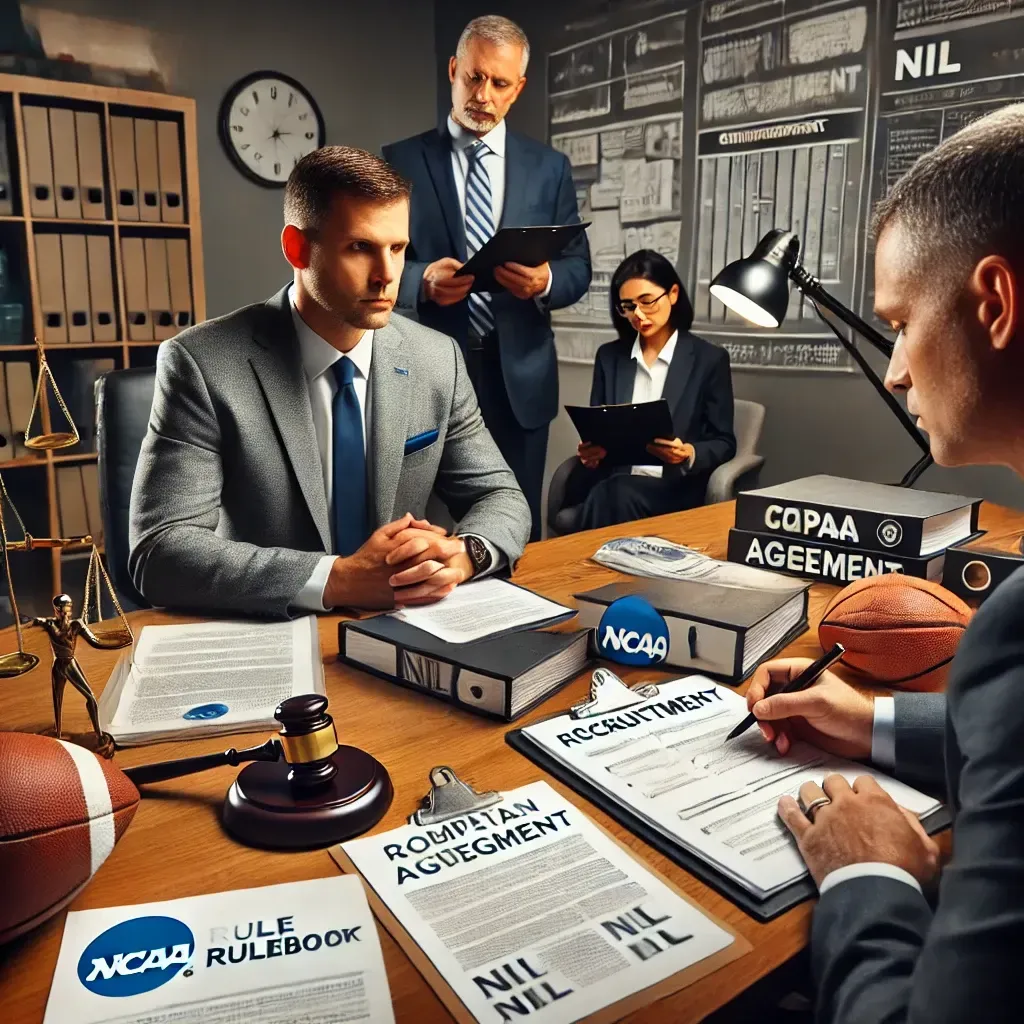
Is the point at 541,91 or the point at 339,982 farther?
the point at 541,91

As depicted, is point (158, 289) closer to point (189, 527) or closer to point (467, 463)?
point (467, 463)

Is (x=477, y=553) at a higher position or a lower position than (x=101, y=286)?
lower

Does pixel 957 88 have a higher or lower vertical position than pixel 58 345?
higher

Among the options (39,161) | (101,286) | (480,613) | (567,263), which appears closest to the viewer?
(480,613)

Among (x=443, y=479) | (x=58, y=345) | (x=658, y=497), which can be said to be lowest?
(x=658, y=497)

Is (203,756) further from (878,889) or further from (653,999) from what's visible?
(878,889)

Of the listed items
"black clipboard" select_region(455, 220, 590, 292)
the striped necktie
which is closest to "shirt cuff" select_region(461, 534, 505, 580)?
"black clipboard" select_region(455, 220, 590, 292)

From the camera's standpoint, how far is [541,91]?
414 cm

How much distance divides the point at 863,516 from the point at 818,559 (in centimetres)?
10

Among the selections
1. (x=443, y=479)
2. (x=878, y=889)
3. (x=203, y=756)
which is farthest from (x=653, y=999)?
(x=443, y=479)

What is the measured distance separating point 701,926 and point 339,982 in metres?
0.26

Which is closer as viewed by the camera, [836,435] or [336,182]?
[336,182]

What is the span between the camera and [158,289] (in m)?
3.67

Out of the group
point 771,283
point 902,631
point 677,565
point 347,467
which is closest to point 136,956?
point 902,631
